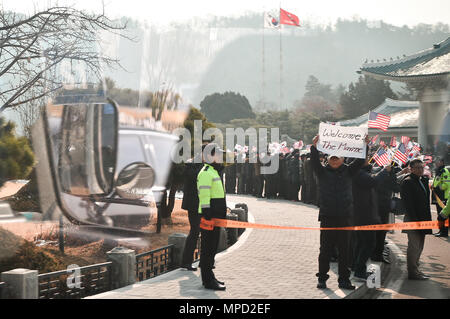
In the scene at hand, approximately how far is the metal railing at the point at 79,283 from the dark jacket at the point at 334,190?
2.68 metres

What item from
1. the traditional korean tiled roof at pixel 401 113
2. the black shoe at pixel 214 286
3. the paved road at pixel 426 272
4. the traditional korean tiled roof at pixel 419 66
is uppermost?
the traditional korean tiled roof at pixel 419 66

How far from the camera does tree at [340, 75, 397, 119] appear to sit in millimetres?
71312

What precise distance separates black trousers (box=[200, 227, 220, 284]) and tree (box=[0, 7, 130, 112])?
302 cm

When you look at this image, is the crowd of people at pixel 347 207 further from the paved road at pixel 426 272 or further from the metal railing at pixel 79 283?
the metal railing at pixel 79 283

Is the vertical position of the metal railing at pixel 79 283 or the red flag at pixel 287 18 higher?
the red flag at pixel 287 18

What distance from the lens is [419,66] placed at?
106 feet

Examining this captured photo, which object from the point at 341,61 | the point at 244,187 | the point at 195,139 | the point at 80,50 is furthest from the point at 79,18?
the point at 341,61

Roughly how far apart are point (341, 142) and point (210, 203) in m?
1.74

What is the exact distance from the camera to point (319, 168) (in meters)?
7.02

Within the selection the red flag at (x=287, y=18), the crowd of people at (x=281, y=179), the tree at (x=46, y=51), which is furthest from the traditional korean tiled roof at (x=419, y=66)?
the tree at (x=46, y=51)

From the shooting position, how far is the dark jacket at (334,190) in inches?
273

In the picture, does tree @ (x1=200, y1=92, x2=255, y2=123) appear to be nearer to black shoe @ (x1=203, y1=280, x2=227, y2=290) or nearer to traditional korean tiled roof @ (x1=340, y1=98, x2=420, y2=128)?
traditional korean tiled roof @ (x1=340, y1=98, x2=420, y2=128)

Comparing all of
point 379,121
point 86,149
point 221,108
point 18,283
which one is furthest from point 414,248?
point 221,108

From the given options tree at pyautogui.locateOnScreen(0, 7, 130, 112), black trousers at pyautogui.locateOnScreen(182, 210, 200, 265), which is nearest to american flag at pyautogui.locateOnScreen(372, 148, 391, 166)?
black trousers at pyautogui.locateOnScreen(182, 210, 200, 265)
